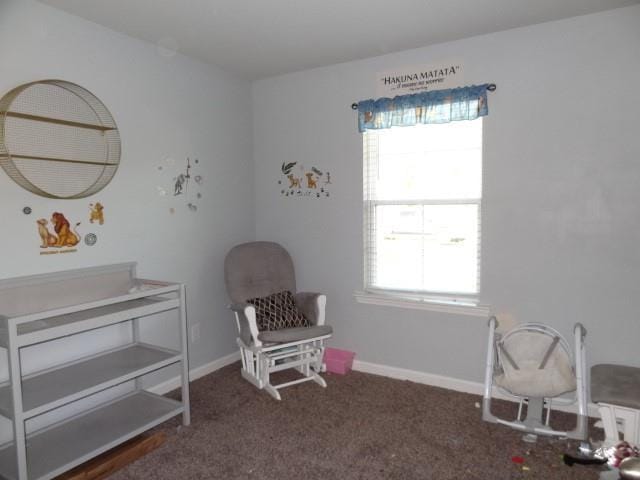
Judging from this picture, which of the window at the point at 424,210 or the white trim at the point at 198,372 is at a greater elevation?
the window at the point at 424,210

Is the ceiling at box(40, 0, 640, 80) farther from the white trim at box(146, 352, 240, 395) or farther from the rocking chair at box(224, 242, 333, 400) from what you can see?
the white trim at box(146, 352, 240, 395)

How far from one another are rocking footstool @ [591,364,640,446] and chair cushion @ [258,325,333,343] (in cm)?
156

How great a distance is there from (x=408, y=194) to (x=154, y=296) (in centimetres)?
180

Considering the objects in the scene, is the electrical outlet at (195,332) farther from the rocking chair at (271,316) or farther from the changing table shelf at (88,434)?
the changing table shelf at (88,434)

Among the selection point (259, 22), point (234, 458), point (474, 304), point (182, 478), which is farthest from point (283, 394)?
point (259, 22)

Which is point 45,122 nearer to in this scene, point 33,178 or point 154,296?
point 33,178

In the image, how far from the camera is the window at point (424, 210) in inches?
115

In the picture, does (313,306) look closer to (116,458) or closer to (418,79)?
(116,458)

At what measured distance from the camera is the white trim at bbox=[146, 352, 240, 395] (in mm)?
2965

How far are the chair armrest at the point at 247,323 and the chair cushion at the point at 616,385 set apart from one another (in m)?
1.89

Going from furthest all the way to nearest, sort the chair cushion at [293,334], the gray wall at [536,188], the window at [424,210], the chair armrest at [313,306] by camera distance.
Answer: the chair armrest at [313,306]
the window at [424,210]
the chair cushion at [293,334]
the gray wall at [536,188]

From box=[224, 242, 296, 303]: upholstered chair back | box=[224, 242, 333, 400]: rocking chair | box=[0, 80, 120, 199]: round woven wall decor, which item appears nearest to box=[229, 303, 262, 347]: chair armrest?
box=[224, 242, 333, 400]: rocking chair

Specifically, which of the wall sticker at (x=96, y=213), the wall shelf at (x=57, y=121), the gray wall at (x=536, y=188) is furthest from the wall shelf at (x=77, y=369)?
the gray wall at (x=536, y=188)

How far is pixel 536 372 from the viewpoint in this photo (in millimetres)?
2348
